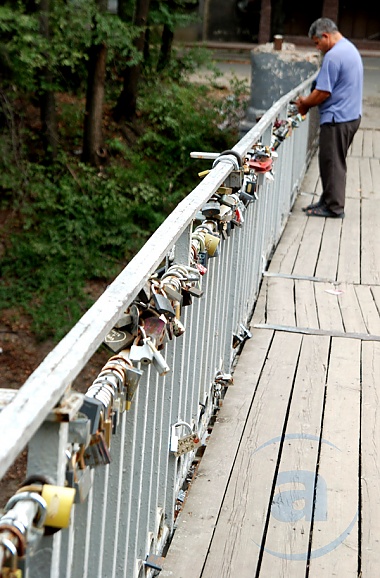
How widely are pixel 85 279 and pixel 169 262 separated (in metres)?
11.0

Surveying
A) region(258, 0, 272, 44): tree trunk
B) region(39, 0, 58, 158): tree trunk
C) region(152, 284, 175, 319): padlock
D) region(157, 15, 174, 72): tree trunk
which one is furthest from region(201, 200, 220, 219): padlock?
region(258, 0, 272, 44): tree trunk

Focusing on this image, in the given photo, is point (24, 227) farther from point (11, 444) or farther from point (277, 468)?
point (11, 444)

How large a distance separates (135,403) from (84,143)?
14.4 metres

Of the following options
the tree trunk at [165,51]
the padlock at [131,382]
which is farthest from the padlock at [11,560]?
the tree trunk at [165,51]

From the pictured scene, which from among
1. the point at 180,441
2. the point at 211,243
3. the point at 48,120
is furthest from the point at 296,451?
the point at 48,120

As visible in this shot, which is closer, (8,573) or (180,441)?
(8,573)

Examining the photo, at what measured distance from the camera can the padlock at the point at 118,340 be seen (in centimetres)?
225

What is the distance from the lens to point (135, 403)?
2361mm

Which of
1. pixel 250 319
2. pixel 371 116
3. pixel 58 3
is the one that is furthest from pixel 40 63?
pixel 250 319

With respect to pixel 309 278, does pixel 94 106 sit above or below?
above

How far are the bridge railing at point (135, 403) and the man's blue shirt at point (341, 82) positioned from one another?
299cm

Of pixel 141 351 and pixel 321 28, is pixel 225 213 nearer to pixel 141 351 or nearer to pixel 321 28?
pixel 141 351

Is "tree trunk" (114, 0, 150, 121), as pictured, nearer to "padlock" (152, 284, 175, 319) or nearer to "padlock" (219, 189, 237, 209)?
"padlock" (219, 189, 237, 209)

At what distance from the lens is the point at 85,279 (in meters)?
13.9
